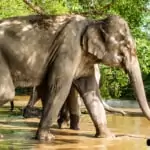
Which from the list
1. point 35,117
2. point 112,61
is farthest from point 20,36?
point 35,117

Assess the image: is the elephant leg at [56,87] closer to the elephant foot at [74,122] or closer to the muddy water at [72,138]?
the muddy water at [72,138]

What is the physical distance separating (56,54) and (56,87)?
0.59 meters

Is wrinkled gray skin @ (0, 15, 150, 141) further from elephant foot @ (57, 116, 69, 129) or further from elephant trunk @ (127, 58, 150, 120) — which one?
elephant foot @ (57, 116, 69, 129)

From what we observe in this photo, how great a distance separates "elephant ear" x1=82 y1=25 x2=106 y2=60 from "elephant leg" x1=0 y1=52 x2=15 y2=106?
1455mm

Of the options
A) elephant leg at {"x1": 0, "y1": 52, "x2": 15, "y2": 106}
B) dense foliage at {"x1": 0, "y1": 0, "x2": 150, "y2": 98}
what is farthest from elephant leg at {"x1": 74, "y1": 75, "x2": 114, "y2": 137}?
dense foliage at {"x1": 0, "y1": 0, "x2": 150, "y2": 98}

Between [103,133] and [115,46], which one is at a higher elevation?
[115,46]

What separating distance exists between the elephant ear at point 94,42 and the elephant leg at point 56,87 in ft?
1.47

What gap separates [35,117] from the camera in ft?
→ 48.6

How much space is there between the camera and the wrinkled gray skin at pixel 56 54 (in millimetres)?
10164

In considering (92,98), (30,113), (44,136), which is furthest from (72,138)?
(30,113)

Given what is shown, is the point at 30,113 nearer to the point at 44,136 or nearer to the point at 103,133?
the point at 103,133

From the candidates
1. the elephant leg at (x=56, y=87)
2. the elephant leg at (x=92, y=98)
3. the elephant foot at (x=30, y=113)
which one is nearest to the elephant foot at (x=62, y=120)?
the elephant leg at (x=92, y=98)

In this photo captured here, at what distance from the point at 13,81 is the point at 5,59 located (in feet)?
1.47

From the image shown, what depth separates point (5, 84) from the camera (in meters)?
10.0
